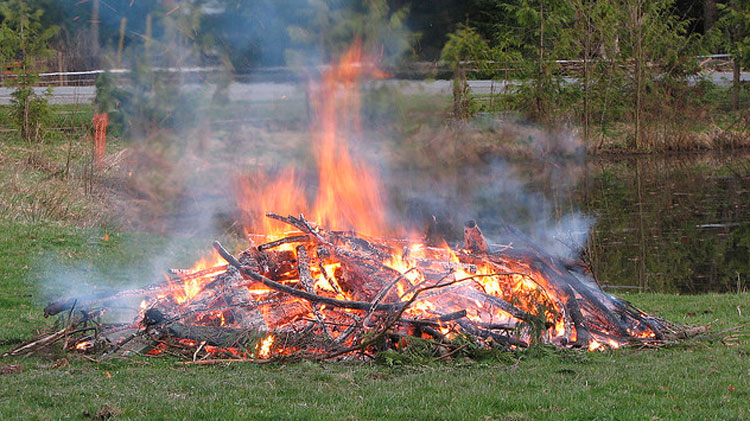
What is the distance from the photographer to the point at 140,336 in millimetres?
7586

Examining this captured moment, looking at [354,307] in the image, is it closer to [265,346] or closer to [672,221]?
[265,346]

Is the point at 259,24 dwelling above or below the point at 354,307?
above

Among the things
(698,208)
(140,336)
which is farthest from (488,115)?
(140,336)

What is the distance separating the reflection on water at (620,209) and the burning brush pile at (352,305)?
3.02 feet

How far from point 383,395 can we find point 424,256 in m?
3.42

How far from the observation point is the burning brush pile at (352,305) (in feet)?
24.0

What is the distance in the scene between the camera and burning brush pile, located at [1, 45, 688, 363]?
24.0 ft

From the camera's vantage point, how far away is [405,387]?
233 inches

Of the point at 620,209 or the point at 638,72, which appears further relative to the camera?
the point at 638,72

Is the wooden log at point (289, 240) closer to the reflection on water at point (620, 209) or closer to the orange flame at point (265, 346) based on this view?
the orange flame at point (265, 346)

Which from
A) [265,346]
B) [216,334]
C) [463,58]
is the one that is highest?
[463,58]

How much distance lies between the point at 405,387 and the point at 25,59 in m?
24.8

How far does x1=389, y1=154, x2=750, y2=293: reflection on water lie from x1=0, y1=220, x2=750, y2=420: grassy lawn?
2259 millimetres

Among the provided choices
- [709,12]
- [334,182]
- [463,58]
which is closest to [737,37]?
[709,12]
